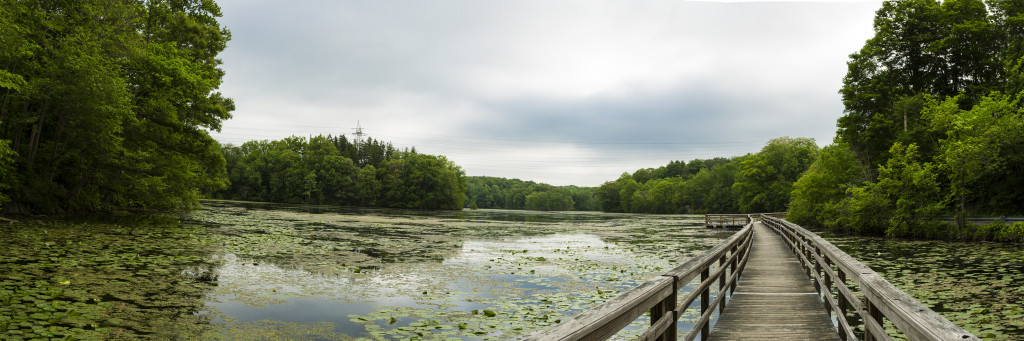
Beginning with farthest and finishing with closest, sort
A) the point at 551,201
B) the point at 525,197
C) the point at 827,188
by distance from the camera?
the point at 525,197, the point at 551,201, the point at 827,188

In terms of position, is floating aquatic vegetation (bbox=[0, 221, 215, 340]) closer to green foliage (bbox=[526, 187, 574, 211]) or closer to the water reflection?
the water reflection

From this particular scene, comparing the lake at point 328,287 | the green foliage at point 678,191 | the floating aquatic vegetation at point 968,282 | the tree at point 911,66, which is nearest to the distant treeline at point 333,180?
the green foliage at point 678,191

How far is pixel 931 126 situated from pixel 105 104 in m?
38.0

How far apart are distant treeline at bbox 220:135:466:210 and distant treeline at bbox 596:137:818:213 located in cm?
4687

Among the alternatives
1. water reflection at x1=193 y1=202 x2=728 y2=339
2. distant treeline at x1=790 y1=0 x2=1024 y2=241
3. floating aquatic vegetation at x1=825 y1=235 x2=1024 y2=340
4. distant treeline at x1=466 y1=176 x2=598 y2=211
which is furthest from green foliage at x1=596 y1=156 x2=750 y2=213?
water reflection at x1=193 y1=202 x2=728 y2=339

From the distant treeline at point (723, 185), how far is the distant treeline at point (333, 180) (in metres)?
46.9

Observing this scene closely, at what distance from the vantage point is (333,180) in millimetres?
99625

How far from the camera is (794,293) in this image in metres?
7.68

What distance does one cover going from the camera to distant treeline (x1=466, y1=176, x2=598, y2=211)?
156m

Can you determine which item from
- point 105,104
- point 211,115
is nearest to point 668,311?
point 105,104

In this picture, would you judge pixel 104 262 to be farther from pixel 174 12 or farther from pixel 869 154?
pixel 869 154

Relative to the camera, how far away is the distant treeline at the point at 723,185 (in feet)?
260

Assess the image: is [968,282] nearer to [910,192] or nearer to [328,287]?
[328,287]

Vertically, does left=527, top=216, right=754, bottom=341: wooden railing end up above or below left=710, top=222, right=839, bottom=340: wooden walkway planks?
above
